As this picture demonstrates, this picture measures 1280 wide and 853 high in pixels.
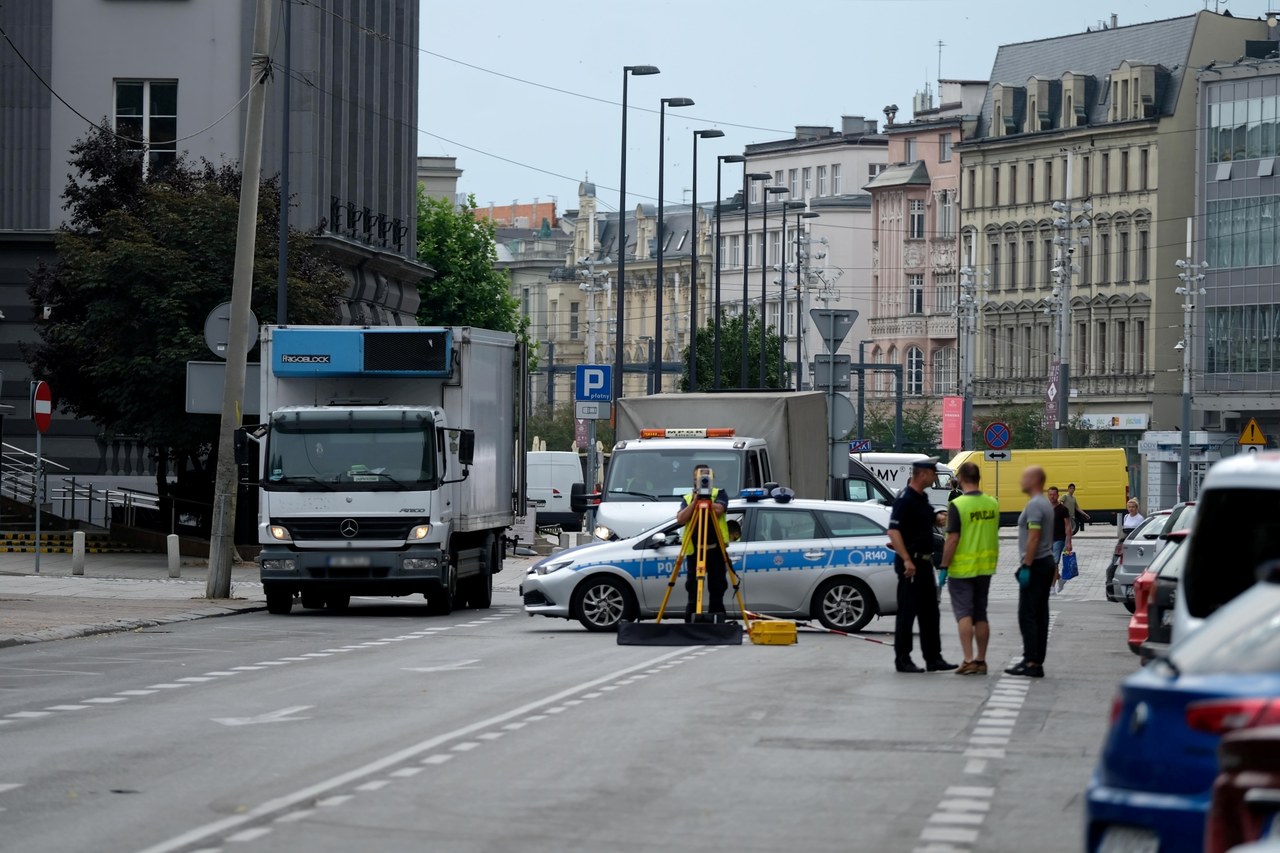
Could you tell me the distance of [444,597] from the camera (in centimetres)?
3050

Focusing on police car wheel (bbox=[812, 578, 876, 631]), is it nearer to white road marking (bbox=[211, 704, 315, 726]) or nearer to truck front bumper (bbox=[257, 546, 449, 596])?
truck front bumper (bbox=[257, 546, 449, 596])

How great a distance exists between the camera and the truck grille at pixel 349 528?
29219 mm

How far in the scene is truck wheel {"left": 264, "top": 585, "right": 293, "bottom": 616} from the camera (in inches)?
1198

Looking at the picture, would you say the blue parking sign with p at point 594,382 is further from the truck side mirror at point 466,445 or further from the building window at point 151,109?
the building window at point 151,109

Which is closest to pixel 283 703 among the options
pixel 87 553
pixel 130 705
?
pixel 130 705

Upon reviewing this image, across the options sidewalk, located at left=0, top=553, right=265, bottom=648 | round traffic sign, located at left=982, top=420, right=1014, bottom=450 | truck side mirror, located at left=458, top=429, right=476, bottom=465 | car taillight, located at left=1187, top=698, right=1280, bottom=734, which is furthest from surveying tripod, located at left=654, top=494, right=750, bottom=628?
round traffic sign, located at left=982, top=420, right=1014, bottom=450

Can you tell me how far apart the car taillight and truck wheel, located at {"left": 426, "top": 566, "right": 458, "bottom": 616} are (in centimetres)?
2313

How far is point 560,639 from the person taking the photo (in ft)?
85.0

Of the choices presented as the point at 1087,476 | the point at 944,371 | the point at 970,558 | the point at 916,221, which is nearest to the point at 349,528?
the point at 970,558

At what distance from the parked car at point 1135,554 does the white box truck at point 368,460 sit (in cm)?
901

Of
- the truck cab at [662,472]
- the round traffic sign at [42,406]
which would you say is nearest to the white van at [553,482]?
the round traffic sign at [42,406]

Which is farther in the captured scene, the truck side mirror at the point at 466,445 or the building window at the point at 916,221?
the building window at the point at 916,221

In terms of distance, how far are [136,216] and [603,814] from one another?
1469 inches

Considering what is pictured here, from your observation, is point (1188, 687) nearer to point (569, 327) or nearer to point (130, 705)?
point (130, 705)
